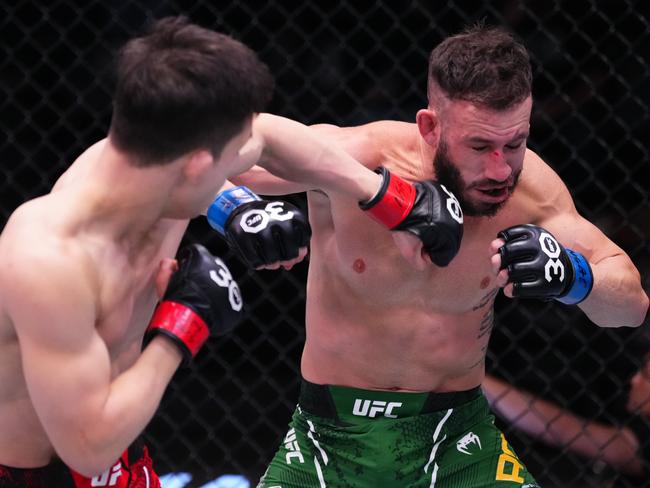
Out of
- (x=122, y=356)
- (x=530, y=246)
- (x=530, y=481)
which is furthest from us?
(x=530, y=481)

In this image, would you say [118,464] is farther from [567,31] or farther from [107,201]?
[567,31]

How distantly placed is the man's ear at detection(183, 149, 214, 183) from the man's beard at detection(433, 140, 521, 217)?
0.66 m

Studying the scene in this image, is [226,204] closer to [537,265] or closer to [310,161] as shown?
[310,161]

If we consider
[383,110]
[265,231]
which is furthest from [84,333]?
[383,110]

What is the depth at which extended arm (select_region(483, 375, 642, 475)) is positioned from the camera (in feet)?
9.76

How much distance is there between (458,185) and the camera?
2010 mm

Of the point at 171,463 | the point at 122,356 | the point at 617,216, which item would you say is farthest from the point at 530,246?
the point at 171,463

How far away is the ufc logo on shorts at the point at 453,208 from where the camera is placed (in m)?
1.83

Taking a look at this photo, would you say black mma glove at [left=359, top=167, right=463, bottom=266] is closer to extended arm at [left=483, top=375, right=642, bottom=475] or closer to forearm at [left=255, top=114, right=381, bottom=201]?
forearm at [left=255, top=114, right=381, bottom=201]

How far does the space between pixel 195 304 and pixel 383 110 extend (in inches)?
60.2

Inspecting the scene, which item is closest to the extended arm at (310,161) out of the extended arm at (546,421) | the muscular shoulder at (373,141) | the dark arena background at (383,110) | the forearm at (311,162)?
the forearm at (311,162)

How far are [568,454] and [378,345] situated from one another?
117 centimetres

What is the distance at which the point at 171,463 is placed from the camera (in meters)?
3.03

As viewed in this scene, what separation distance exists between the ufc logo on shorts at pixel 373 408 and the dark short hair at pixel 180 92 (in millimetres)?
801
